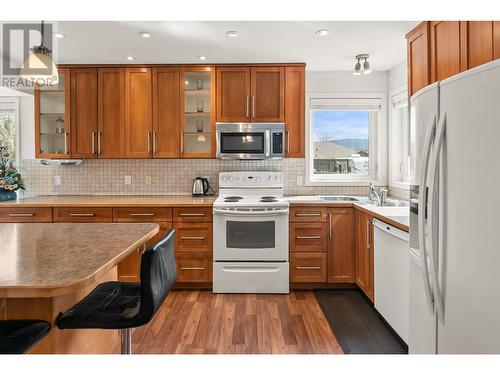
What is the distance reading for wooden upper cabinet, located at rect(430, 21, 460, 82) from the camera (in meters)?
2.06

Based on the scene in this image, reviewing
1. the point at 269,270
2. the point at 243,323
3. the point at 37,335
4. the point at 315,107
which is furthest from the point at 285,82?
the point at 37,335

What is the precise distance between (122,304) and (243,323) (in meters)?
1.51

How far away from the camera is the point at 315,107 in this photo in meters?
4.14

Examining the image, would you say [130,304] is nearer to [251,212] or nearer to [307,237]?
[251,212]

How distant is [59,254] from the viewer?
1.34 metres

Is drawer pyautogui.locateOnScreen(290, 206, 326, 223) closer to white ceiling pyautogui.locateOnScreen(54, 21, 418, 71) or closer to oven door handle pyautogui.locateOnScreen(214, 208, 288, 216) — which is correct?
oven door handle pyautogui.locateOnScreen(214, 208, 288, 216)

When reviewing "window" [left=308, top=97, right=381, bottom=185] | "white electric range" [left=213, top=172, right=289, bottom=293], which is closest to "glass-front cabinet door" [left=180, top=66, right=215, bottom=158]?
"white electric range" [left=213, top=172, right=289, bottom=293]

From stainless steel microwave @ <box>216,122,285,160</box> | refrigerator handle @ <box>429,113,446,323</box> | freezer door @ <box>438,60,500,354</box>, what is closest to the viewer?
freezer door @ <box>438,60,500,354</box>

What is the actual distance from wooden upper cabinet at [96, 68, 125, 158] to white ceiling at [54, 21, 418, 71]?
16 cm

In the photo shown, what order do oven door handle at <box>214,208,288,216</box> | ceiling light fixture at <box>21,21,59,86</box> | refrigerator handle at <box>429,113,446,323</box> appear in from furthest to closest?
oven door handle at <box>214,208,288,216</box>
ceiling light fixture at <box>21,21,59,86</box>
refrigerator handle at <box>429,113,446,323</box>

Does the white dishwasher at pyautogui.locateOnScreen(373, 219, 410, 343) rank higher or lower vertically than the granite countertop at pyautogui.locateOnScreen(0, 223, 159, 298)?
lower

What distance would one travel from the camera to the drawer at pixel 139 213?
3.43 m

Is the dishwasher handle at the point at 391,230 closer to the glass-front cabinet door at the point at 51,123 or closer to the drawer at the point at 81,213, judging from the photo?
the drawer at the point at 81,213
